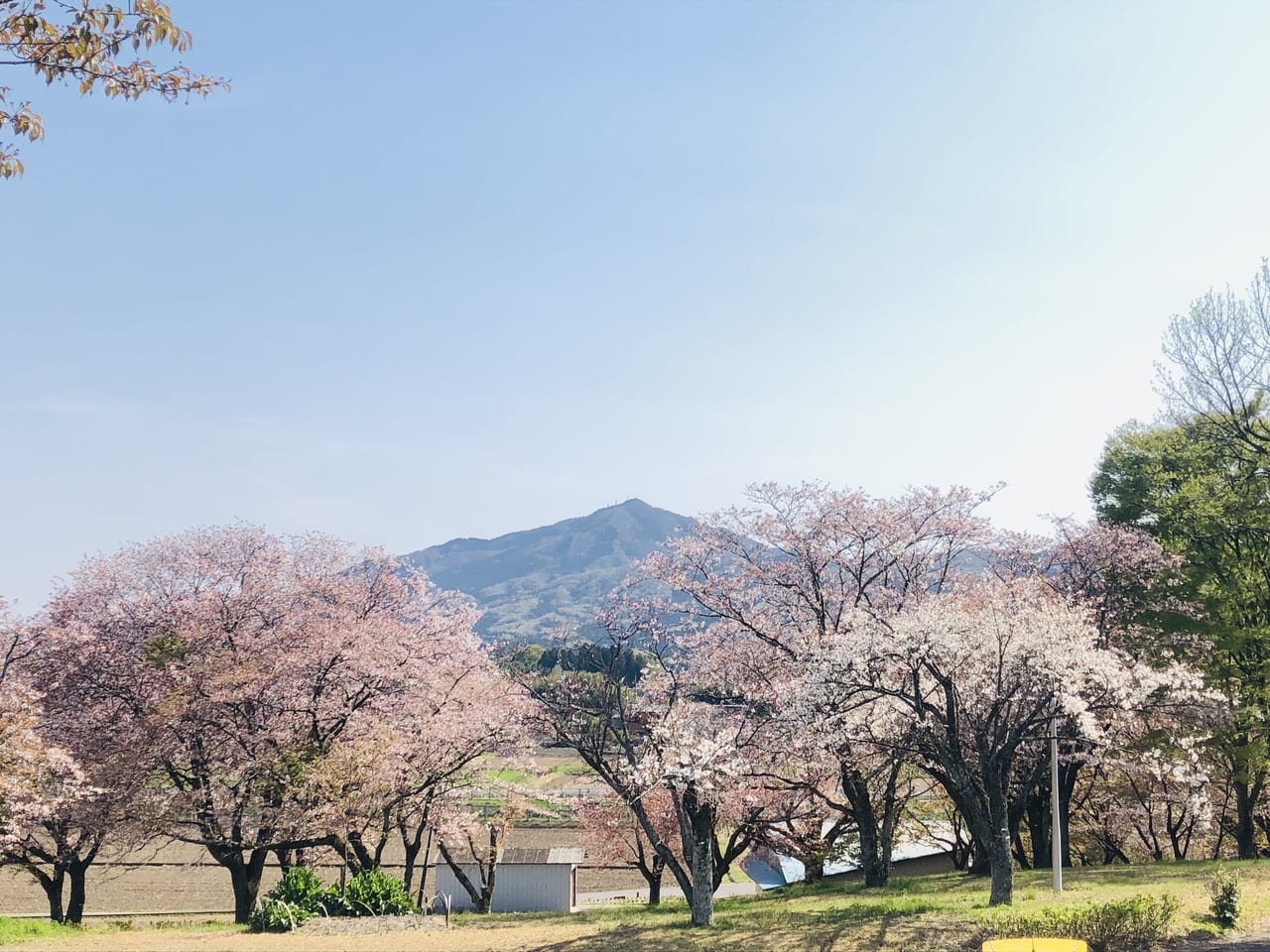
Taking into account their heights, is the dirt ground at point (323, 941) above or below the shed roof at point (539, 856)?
above

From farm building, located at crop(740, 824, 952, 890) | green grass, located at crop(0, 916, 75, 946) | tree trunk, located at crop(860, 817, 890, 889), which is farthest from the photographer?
farm building, located at crop(740, 824, 952, 890)

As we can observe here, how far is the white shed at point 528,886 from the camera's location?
130 feet

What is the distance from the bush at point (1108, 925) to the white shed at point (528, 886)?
27762 mm

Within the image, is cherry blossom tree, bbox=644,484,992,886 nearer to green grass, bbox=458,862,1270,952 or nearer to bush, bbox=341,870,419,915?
green grass, bbox=458,862,1270,952

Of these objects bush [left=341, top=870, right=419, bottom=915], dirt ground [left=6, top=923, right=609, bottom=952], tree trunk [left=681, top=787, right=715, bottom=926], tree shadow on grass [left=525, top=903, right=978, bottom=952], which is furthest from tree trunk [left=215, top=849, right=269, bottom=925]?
tree trunk [left=681, top=787, right=715, bottom=926]

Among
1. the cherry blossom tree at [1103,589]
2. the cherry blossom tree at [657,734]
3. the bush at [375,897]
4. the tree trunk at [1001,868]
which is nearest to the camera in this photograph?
the tree trunk at [1001,868]

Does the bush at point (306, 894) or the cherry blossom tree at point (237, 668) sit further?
the cherry blossom tree at point (237, 668)

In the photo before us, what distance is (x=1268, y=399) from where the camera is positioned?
29.0 metres

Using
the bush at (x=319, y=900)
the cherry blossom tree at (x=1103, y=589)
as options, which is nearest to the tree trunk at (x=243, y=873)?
the bush at (x=319, y=900)

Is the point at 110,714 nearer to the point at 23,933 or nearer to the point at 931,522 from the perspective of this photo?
the point at 23,933

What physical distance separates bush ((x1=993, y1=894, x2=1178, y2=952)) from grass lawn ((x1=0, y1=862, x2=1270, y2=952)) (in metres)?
0.61

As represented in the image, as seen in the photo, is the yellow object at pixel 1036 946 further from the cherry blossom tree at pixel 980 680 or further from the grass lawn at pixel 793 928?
the cherry blossom tree at pixel 980 680

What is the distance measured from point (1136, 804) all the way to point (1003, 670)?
900 inches

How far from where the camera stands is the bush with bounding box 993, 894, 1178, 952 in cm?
1510
